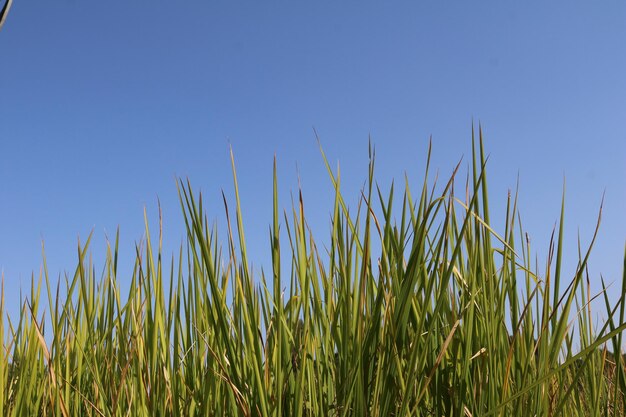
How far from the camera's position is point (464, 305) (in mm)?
1258

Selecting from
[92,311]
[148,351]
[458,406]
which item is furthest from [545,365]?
[92,311]

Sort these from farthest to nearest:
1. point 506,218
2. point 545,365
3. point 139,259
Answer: point 139,259 → point 506,218 → point 545,365

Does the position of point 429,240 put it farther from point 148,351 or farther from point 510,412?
point 148,351

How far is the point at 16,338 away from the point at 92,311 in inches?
16.4

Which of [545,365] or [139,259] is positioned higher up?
[139,259]

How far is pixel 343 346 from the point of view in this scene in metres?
1.09

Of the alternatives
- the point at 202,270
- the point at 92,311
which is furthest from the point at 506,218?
the point at 92,311

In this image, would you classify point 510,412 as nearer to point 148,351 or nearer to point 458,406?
point 458,406

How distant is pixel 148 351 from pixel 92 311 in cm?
27

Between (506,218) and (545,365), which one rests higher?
(506,218)

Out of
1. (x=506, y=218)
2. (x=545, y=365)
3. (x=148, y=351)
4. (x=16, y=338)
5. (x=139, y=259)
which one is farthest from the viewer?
(x=16, y=338)

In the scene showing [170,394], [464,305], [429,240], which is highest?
[429,240]

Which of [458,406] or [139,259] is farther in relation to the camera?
[139,259]

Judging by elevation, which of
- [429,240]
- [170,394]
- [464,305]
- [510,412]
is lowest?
[510,412]
